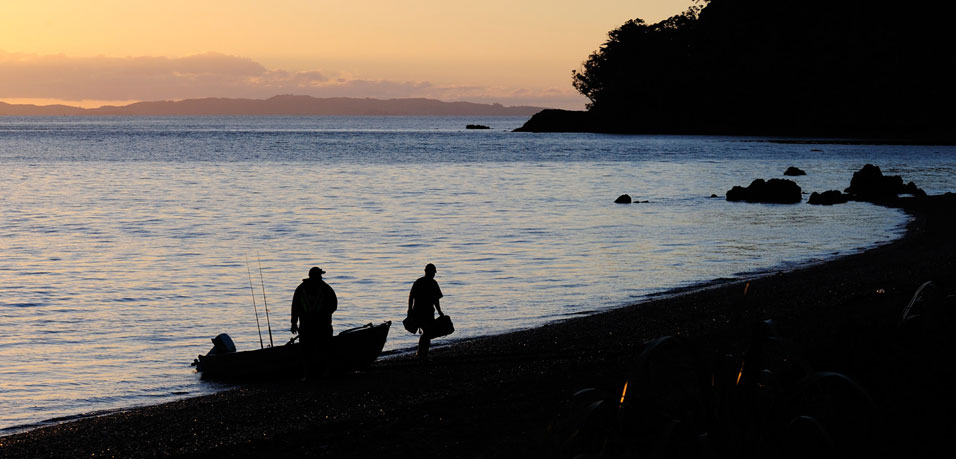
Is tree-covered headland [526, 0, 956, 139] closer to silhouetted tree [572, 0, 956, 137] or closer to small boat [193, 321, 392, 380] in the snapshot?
silhouetted tree [572, 0, 956, 137]

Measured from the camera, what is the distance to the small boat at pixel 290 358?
13.3m

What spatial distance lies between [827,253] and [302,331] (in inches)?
797

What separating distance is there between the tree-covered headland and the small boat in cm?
14933

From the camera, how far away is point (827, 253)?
94.5 feet

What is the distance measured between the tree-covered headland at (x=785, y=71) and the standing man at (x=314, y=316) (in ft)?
492

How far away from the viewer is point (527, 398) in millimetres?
10062

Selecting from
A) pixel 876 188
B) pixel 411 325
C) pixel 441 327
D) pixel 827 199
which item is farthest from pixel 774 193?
pixel 411 325

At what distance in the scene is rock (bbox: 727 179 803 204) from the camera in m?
48.7

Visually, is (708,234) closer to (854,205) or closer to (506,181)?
(854,205)

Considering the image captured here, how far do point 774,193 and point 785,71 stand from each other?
412 feet

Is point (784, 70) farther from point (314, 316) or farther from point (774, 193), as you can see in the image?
point (314, 316)

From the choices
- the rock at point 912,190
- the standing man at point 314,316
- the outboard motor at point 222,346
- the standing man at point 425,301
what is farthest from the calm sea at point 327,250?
the rock at point 912,190

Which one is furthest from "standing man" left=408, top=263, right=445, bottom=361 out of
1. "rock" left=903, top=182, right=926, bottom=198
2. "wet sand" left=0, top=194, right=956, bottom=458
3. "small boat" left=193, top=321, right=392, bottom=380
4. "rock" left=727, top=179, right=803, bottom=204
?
"rock" left=903, top=182, right=926, bottom=198

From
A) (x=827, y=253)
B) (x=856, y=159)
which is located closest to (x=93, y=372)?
(x=827, y=253)
